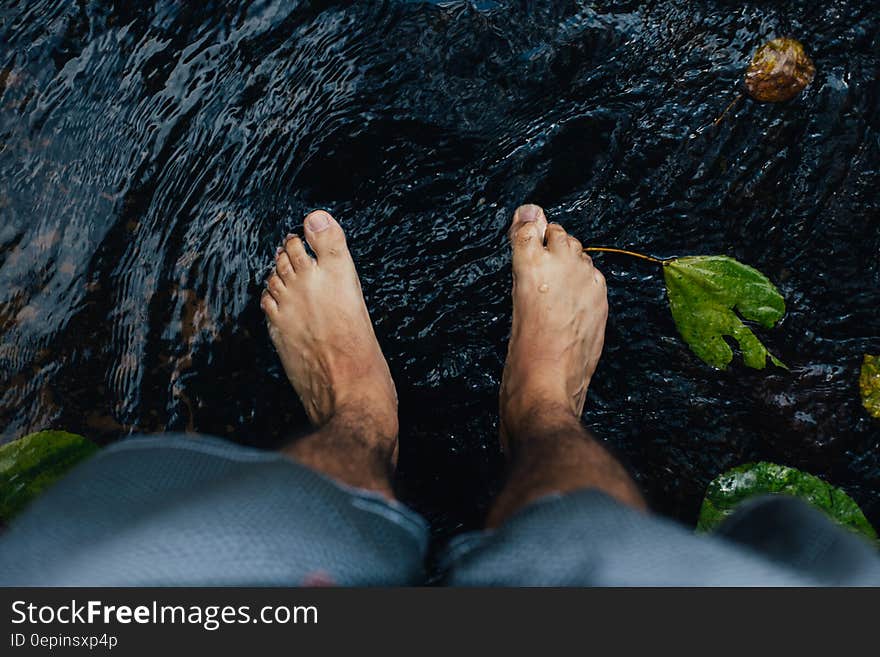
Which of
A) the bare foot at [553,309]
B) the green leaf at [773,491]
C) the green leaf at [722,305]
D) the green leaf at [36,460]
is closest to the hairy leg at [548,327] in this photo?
the bare foot at [553,309]

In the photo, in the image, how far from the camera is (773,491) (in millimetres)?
1374

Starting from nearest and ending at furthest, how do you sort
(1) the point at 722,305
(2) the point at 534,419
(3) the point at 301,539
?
(3) the point at 301,539 → (2) the point at 534,419 → (1) the point at 722,305

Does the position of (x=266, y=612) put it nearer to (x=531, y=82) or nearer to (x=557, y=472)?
(x=557, y=472)

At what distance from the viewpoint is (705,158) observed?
4.76ft

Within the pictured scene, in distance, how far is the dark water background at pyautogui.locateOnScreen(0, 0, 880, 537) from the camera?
1409 mm

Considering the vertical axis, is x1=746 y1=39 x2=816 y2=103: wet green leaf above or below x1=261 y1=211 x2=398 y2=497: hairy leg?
above

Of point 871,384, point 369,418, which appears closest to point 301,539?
point 369,418

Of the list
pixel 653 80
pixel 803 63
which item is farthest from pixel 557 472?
pixel 803 63

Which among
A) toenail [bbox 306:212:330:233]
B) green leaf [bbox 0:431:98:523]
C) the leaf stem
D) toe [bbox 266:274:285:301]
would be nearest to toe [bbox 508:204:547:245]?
the leaf stem

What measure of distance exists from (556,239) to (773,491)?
2.06 feet

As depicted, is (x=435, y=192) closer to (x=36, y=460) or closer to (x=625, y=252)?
(x=625, y=252)

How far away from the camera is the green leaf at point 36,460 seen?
131 cm

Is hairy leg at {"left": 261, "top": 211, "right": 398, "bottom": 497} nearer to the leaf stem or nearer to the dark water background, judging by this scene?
the dark water background

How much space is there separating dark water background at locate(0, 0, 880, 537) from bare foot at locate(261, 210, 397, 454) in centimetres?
4
